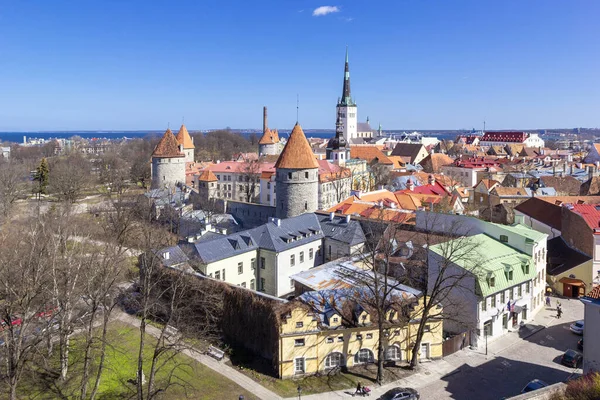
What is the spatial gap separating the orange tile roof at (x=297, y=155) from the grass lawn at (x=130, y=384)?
60.4ft

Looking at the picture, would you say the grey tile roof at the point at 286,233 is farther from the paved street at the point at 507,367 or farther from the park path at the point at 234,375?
the paved street at the point at 507,367

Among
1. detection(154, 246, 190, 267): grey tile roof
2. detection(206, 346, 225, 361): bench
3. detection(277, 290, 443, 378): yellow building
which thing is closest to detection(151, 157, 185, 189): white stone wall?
detection(154, 246, 190, 267): grey tile roof

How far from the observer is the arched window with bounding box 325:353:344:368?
2055cm

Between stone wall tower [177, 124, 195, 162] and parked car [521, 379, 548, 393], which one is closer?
parked car [521, 379, 548, 393]

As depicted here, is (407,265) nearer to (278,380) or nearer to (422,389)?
(422,389)

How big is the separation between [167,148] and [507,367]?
43661 mm

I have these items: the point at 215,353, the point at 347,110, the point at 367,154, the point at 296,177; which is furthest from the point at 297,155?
the point at 347,110

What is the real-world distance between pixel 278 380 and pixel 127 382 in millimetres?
6056

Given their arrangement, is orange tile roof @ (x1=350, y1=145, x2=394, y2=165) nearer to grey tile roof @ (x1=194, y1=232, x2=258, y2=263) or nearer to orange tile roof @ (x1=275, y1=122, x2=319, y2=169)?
orange tile roof @ (x1=275, y1=122, x2=319, y2=169)

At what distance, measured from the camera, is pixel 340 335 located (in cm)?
2056

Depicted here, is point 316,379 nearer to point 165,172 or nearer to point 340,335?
point 340,335

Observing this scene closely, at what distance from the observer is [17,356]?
14.5 m

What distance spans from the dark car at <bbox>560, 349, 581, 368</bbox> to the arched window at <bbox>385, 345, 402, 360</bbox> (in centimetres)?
680

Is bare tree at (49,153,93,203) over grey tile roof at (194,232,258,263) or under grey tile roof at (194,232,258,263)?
over
